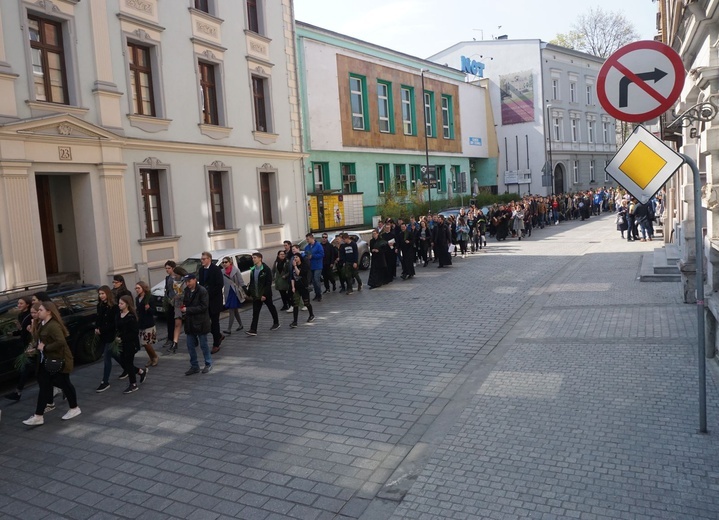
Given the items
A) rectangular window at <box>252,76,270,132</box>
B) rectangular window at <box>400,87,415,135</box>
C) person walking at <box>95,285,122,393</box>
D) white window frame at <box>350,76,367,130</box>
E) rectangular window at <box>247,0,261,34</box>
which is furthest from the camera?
rectangular window at <box>400,87,415,135</box>

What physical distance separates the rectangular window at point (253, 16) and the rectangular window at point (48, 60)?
8.63 metres

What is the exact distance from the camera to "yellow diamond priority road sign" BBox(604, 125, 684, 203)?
530cm

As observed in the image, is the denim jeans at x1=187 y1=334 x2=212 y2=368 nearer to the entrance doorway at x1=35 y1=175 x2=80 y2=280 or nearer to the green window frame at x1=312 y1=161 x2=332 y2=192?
the entrance doorway at x1=35 y1=175 x2=80 y2=280

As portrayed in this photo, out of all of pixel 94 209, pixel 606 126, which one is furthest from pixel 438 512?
pixel 606 126

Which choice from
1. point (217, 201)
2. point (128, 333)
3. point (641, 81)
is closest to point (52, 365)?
point (128, 333)

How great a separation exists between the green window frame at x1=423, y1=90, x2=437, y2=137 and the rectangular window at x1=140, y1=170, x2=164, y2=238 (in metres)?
24.3

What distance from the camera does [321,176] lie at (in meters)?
31.4

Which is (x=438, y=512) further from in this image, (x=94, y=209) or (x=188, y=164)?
(x=188, y=164)

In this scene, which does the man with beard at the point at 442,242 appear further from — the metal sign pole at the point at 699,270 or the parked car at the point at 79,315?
the metal sign pole at the point at 699,270

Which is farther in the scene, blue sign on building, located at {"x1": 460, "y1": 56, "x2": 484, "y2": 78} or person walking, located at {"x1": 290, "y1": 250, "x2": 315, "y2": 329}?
blue sign on building, located at {"x1": 460, "y1": 56, "x2": 484, "y2": 78}

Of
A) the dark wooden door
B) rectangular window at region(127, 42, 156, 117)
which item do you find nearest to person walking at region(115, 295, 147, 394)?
the dark wooden door

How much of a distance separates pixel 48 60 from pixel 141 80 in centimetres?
316

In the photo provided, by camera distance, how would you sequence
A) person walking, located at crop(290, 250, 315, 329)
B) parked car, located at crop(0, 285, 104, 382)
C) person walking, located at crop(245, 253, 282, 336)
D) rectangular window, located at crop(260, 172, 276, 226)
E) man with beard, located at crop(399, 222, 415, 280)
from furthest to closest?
rectangular window, located at crop(260, 172, 276, 226)
man with beard, located at crop(399, 222, 415, 280)
person walking, located at crop(290, 250, 315, 329)
person walking, located at crop(245, 253, 282, 336)
parked car, located at crop(0, 285, 104, 382)

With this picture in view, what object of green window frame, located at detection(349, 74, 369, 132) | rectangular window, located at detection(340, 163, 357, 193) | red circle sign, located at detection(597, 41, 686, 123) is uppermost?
green window frame, located at detection(349, 74, 369, 132)
